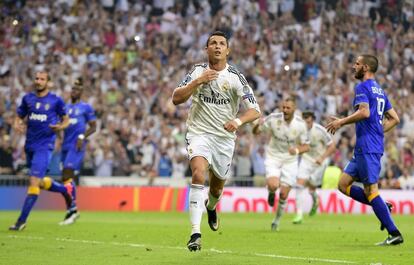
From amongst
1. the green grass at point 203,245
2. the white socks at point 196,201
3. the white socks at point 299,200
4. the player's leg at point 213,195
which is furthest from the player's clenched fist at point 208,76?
the white socks at point 299,200

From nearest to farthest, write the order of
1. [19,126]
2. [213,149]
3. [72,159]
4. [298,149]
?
[213,149]
[19,126]
[298,149]
[72,159]

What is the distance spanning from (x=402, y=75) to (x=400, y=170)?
18.1 ft

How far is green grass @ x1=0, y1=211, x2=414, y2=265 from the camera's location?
11.9 m

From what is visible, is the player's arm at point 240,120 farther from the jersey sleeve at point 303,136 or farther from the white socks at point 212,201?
the jersey sleeve at point 303,136

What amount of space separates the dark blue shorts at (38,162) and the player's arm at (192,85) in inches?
247

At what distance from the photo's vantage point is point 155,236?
53.7 ft

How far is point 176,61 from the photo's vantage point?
111 feet

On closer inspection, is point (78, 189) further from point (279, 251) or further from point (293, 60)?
point (279, 251)

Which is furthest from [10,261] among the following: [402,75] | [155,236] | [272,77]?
[402,75]

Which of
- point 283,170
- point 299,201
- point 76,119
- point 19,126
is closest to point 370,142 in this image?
point 283,170

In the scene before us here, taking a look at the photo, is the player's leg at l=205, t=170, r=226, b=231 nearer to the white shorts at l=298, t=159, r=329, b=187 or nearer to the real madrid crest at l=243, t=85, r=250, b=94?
the real madrid crest at l=243, t=85, r=250, b=94

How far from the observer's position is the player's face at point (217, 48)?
12.9 meters

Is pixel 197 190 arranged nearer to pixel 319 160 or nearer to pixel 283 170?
pixel 283 170

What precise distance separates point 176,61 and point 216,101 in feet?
68.5
